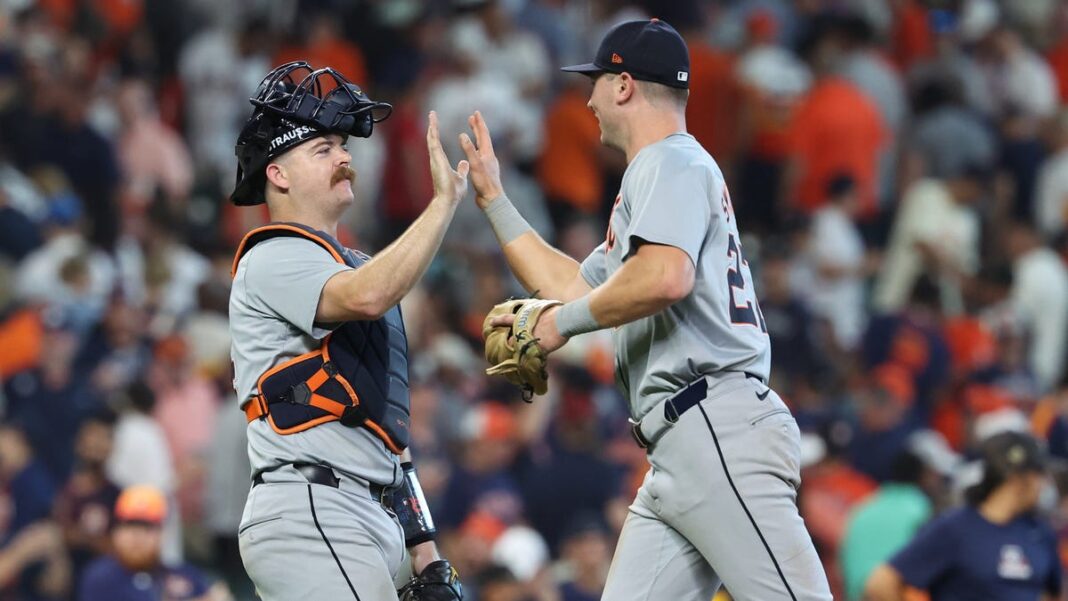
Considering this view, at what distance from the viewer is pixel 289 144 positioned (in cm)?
532

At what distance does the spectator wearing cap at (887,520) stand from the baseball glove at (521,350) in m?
4.57

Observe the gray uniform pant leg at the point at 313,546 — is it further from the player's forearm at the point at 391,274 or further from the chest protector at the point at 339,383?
the player's forearm at the point at 391,274

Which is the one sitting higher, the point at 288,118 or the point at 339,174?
the point at 288,118

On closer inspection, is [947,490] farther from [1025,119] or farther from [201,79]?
[201,79]

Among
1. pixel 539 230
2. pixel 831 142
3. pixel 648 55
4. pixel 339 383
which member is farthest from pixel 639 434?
pixel 831 142

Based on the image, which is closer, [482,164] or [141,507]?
[482,164]

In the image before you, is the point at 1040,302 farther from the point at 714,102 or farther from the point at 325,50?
the point at 325,50

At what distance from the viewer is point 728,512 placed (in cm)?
504

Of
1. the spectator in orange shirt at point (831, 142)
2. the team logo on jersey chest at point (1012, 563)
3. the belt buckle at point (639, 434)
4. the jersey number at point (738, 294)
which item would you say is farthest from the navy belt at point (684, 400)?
the spectator in orange shirt at point (831, 142)

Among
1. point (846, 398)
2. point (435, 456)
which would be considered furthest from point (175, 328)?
point (846, 398)

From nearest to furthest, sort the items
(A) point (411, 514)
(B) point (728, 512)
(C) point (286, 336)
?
(B) point (728, 512) < (C) point (286, 336) < (A) point (411, 514)

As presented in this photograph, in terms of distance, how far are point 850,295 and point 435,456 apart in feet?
14.0

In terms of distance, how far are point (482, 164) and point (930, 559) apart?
2.67 metres

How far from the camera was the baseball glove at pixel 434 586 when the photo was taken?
533 cm
